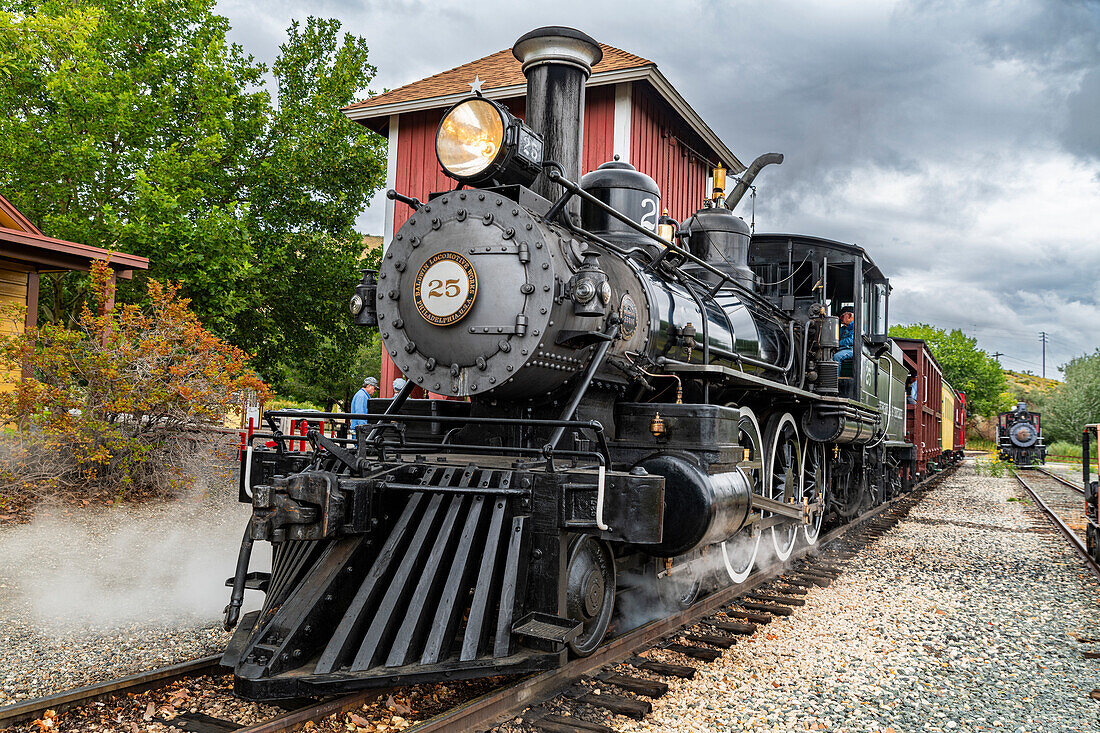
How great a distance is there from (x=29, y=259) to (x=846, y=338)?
10660 mm

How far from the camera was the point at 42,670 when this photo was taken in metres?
3.52

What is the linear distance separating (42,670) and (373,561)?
171 cm

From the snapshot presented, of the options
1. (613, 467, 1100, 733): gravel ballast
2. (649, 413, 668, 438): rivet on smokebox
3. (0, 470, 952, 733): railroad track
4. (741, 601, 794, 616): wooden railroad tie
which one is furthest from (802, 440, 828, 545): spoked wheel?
(649, 413, 668, 438): rivet on smokebox

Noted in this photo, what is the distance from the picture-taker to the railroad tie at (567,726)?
2.90 meters

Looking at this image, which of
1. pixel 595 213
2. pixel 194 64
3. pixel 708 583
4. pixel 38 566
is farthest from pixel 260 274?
pixel 708 583

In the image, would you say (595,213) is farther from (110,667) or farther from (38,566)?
(38,566)

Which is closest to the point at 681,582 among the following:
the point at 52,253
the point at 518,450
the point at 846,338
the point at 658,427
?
the point at 658,427

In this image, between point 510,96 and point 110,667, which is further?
point 510,96

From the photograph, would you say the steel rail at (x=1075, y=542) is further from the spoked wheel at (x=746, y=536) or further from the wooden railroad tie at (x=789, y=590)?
the spoked wheel at (x=746, y=536)

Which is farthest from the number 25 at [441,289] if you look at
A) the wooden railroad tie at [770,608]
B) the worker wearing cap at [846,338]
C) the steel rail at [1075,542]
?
the steel rail at [1075,542]

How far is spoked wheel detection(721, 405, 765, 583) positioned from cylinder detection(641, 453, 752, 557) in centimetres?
81

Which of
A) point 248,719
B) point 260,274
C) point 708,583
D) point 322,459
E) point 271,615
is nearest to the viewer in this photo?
point 248,719

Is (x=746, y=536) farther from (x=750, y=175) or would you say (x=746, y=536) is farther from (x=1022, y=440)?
(x=1022, y=440)

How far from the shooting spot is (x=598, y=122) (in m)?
10.8
